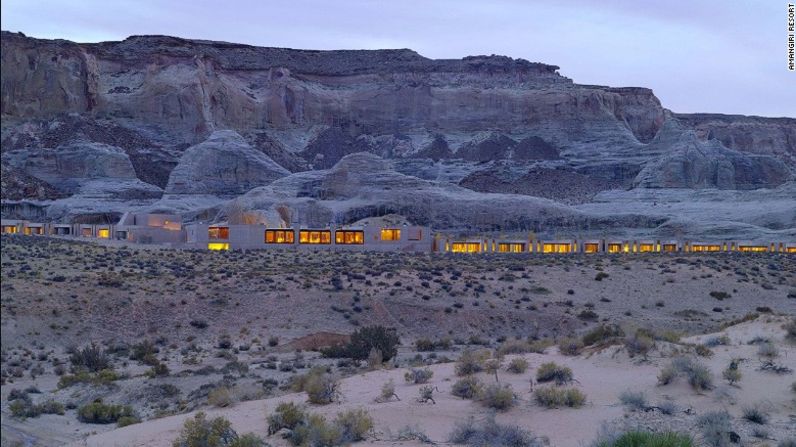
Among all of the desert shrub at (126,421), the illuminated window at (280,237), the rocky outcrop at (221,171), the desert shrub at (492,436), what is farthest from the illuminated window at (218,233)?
the desert shrub at (492,436)

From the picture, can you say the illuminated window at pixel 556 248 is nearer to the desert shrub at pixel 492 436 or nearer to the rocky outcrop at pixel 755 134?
the desert shrub at pixel 492 436

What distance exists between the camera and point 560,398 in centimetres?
1545

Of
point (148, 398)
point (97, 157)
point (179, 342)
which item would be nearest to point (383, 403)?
point (148, 398)

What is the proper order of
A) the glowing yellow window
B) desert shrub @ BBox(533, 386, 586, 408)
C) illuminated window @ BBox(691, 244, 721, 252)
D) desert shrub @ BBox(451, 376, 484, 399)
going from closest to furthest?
desert shrub @ BBox(533, 386, 586, 408) < desert shrub @ BBox(451, 376, 484, 399) < illuminated window @ BBox(691, 244, 721, 252) < the glowing yellow window

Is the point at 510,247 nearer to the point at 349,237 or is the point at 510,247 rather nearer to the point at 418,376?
the point at 349,237

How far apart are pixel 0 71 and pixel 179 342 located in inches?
1049

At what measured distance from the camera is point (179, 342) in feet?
106

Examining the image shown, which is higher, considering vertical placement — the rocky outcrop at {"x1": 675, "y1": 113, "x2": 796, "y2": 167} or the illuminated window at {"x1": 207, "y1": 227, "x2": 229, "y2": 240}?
the rocky outcrop at {"x1": 675, "y1": 113, "x2": 796, "y2": 167}

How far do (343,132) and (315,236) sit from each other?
289 feet

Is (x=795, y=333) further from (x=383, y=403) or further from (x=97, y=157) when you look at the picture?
(x=97, y=157)

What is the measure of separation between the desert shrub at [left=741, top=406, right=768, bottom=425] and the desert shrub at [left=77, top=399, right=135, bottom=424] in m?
12.4

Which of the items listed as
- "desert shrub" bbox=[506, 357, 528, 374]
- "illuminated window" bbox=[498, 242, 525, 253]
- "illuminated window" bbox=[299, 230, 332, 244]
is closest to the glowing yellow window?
"illuminated window" bbox=[498, 242, 525, 253]

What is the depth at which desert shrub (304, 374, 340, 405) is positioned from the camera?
16.9 m

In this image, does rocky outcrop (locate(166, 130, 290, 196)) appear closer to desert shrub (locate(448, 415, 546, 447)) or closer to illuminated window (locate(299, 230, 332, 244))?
illuminated window (locate(299, 230, 332, 244))
